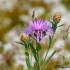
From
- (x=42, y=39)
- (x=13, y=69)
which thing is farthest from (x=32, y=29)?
(x=13, y=69)

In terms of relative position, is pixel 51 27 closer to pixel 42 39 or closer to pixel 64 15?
pixel 42 39

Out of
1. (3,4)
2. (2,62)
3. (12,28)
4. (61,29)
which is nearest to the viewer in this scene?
(2,62)

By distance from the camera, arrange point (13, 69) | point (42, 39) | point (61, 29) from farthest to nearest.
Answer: point (61, 29), point (13, 69), point (42, 39)

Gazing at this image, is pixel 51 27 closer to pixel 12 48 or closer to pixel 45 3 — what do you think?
pixel 12 48

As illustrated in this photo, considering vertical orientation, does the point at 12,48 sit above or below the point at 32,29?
below

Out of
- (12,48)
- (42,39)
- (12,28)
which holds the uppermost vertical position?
(42,39)

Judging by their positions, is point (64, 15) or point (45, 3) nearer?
point (64, 15)
